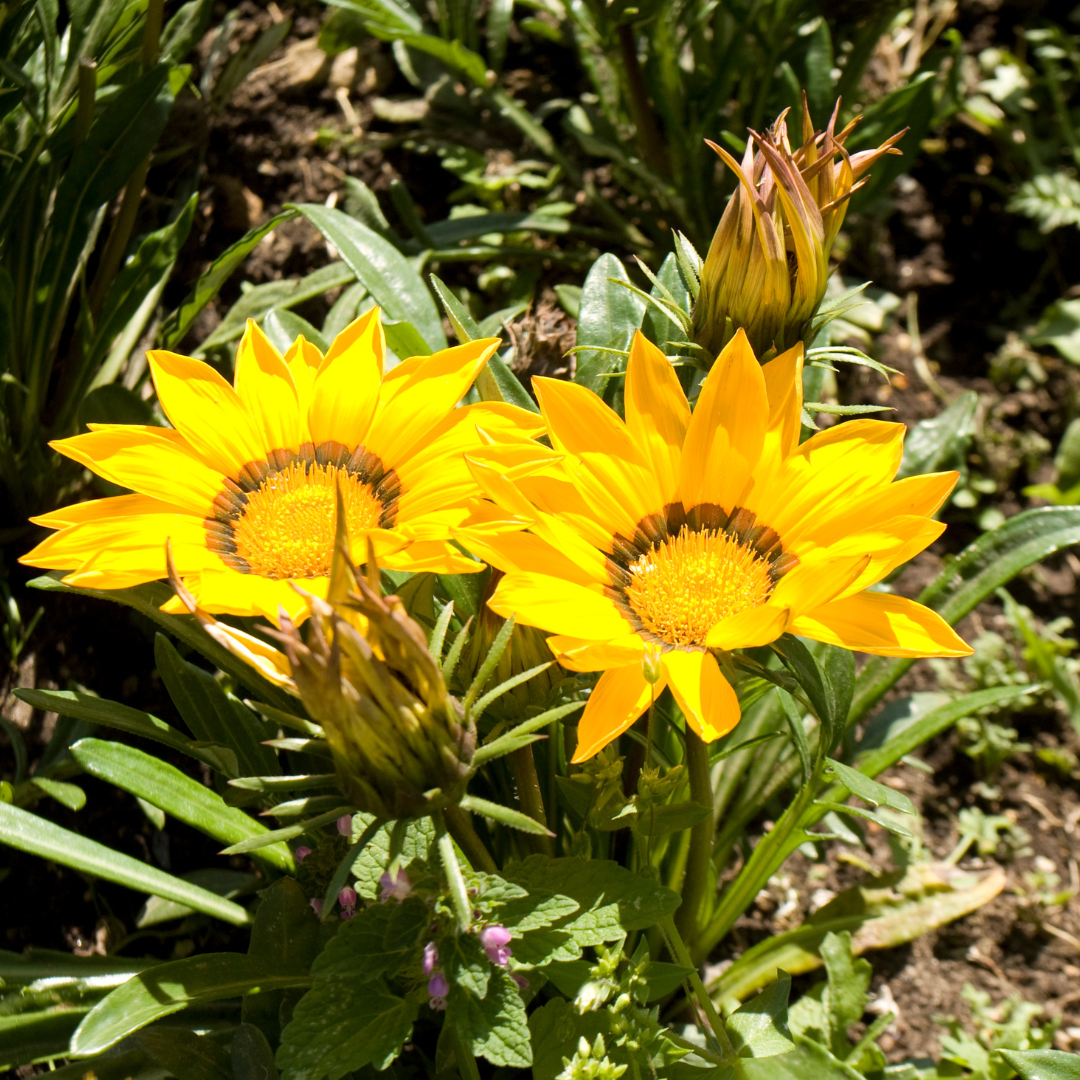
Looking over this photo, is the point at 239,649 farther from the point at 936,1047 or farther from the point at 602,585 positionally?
the point at 936,1047

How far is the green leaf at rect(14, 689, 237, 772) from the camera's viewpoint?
4.81 feet

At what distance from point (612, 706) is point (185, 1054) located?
2.78 ft

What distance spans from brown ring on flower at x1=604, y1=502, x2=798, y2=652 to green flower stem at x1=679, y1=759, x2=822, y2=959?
488 mm

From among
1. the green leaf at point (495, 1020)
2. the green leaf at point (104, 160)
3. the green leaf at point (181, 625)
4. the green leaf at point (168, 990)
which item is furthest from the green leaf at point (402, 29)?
the green leaf at point (495, 1020)

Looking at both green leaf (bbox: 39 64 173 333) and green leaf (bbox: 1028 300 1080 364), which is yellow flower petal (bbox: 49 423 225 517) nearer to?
green leaf (bbox: 39 64 173 333)

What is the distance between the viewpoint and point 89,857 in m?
1.52

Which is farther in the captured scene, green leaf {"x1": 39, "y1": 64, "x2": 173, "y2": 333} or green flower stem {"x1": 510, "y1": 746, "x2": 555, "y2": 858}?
green leaf {"x1": 39, "y1": 64, "x2": 173, "y2": 333}

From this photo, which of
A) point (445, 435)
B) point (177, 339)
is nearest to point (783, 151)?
point (445, 435)

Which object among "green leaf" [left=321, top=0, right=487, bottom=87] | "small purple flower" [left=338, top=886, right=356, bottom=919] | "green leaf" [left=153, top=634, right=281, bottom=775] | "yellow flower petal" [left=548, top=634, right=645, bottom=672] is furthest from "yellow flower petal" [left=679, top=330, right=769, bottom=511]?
"green leaf" [left=321, top=0, right=487, bottom=87]

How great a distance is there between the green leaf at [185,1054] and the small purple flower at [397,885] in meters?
0.51

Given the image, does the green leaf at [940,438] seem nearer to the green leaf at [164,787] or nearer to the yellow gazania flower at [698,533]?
the yellow gazania flower at [698,533]

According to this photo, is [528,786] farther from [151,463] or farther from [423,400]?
[151,463]

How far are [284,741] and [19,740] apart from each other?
1.11 m

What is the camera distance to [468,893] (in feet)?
3.84
